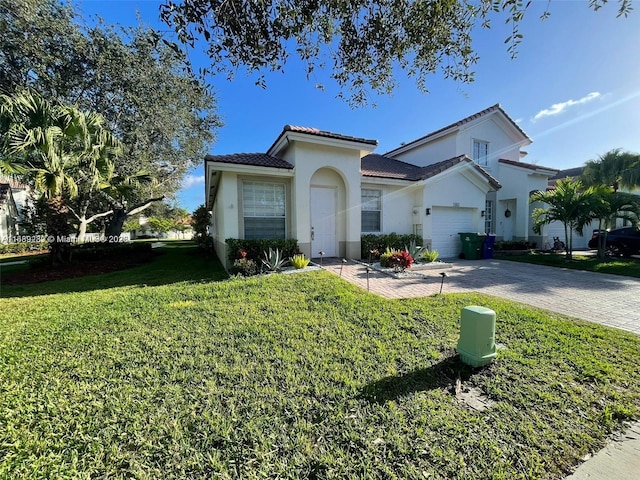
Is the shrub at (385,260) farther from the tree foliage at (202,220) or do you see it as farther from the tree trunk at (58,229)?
the tree foliage at (202,220)

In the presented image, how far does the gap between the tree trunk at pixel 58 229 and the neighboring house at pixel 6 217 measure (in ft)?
55.1

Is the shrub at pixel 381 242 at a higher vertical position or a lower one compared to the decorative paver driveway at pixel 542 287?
higher

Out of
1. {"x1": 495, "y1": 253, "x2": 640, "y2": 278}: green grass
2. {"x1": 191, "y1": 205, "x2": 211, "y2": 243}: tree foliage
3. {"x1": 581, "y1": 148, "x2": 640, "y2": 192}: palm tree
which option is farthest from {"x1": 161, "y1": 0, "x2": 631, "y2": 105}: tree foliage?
{"x1": 581, "y1": 148, "x2": 640, "y2": 192}: palm tree

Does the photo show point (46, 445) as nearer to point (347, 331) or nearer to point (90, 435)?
point (90, 435)

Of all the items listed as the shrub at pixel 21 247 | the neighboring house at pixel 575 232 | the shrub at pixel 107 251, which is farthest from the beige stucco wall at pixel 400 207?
the shrub at pixel 21 247

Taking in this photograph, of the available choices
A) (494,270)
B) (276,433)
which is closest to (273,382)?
(276,433)

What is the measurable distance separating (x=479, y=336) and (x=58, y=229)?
16595mm

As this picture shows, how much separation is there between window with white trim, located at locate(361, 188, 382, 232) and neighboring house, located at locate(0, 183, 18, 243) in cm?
2986

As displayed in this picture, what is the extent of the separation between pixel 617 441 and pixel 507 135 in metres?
21.5

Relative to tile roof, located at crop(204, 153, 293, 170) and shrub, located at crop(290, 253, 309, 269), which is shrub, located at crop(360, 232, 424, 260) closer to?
shrub, located at crop(290, 253, 309, 269)

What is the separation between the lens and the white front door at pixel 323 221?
11695 millimetres

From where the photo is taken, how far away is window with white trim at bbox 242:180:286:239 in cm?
1056

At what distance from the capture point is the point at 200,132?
18.6 metres

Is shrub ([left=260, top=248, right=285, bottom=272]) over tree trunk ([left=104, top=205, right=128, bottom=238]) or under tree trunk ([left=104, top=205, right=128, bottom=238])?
under
